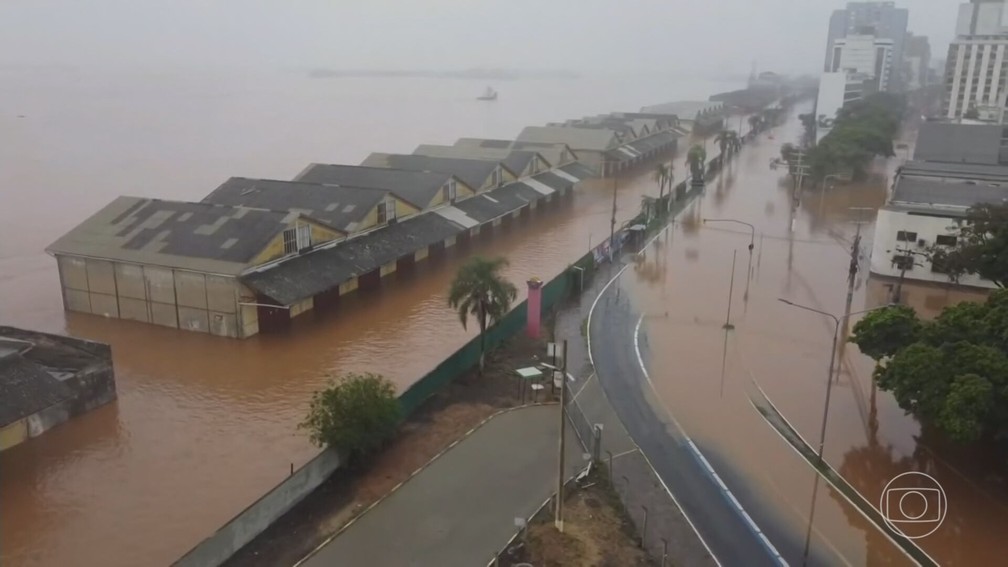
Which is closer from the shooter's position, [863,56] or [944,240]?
[944,240]

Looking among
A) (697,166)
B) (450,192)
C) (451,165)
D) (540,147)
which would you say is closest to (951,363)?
(450,192)

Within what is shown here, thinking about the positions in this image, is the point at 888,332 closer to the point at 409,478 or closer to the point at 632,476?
the point at 632,476

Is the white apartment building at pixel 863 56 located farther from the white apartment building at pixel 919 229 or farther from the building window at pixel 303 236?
the building window at pixel 303 236

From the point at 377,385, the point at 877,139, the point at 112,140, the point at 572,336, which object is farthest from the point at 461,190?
the point at 112,140

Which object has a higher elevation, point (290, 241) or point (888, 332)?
point (290, 241)

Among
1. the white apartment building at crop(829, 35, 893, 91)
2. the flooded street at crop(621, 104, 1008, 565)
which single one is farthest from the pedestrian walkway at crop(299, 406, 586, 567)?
the white apartment building at crop(829, 35, 893, 91)

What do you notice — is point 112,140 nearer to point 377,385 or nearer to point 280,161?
point 280,161
